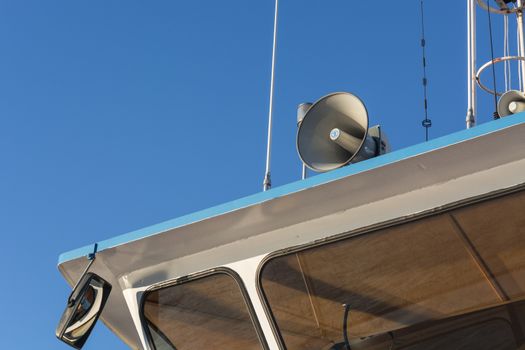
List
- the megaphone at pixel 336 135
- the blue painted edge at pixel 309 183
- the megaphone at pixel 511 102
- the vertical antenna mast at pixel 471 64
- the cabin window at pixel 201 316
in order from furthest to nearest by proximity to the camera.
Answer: the megaphone at pixel 511 102
the vertical antenna mast at pixel 471 64
the cabin window at pixel 201 316
the megaphone at pixel 336 135
the blue painted edge at pixel 309 183

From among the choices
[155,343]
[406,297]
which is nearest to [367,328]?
[406,297]

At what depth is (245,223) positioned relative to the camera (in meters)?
5.84

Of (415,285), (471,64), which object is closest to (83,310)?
(415,285)

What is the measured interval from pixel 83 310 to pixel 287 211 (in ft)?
4.92

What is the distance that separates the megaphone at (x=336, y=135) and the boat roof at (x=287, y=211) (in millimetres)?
334

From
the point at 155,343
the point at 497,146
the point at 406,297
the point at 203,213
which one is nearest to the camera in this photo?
the point at 497,146

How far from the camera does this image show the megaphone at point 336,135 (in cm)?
587

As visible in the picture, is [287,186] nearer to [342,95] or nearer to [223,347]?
[342,95]

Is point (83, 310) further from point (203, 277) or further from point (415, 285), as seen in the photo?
point (415, 285)

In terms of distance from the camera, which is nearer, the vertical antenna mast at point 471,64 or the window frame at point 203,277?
the window frame at point 203,277

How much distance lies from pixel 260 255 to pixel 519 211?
1.55 meters

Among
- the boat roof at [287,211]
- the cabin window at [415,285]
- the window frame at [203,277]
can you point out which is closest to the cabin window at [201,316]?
the window frame at [203,277]

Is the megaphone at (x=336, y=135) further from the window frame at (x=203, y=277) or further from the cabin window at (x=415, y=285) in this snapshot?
the window frame at (x=203, y=277)

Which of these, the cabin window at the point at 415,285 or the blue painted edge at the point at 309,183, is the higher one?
the blue painted edge at the point at 309,183
